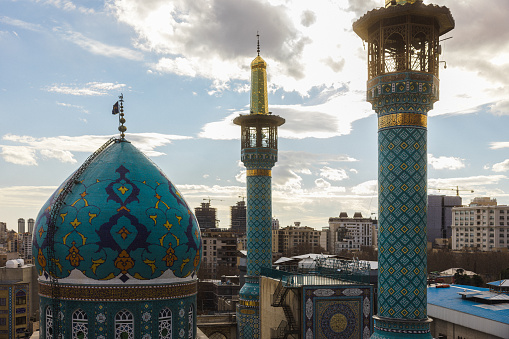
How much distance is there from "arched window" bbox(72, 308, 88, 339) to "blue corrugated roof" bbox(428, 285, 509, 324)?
45.8ft

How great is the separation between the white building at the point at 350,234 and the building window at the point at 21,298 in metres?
77.9

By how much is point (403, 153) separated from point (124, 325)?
24.1 feet

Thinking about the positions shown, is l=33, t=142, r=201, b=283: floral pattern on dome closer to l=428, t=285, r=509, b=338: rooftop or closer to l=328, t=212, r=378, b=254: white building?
l=428, t=285, r=509, b=338: rooftop

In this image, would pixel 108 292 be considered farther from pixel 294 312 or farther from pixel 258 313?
pixel 258 313

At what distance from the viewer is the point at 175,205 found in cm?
1354

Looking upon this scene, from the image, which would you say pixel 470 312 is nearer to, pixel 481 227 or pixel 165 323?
pixel 165 323

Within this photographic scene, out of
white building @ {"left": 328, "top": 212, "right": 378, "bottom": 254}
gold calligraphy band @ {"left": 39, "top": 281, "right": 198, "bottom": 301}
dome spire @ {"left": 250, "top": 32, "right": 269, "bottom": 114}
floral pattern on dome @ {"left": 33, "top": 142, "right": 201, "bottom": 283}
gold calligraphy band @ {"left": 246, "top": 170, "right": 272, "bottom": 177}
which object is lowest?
white building @ {"left": 328, "top": 212, "right": 378, "bottom": 254}

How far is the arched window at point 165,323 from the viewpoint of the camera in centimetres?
1275

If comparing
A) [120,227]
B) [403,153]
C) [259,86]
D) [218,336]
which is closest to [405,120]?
[403,153]

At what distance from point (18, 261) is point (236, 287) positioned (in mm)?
16306

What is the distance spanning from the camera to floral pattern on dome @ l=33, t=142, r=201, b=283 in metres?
12.3

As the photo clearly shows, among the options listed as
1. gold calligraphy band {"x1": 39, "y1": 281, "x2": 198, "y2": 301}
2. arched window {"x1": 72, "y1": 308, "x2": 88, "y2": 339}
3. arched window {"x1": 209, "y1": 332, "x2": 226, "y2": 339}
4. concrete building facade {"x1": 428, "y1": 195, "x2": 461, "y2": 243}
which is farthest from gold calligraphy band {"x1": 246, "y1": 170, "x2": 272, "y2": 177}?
concrete building facade {"x1": 428, "y1": 195, "x2": 461, "y2": 243}

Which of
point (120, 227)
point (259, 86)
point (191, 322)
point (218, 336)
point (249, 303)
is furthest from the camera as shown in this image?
point (218, 336)

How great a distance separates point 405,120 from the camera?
11.1 metres
